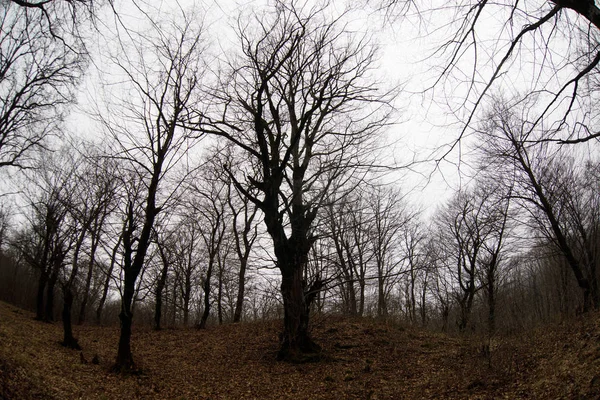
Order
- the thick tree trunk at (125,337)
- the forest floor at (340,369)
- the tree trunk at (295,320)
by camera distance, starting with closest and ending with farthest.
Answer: the forest floor at (340,369) < the thick tree trunk at (125,337) < the tree trunk at (295,320)

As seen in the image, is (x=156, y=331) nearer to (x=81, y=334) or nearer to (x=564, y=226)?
(x=81, y=334)

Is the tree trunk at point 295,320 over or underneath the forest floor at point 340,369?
over

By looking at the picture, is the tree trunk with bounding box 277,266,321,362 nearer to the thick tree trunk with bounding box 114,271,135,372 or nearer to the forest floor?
the forest floor

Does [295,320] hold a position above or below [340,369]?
above

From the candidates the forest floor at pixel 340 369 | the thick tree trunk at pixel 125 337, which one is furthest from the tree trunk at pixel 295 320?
the thick tree trunk at pixel 125 337

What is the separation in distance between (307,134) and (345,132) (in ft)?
3.94

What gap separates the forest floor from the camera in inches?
263

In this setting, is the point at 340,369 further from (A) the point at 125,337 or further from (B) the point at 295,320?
(A) the point at 125,337

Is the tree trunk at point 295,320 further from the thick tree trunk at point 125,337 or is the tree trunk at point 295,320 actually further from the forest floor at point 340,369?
the thick tree trunk at point 125,337

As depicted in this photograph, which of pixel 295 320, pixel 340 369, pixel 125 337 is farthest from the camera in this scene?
pixel 295 320

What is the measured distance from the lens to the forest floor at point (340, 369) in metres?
6.69

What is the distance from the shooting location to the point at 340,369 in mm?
9555

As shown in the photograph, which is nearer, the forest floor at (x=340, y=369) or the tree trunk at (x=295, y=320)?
the forest floor at (x=340, y=369)

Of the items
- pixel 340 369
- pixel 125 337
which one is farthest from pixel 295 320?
pixel 125 337
